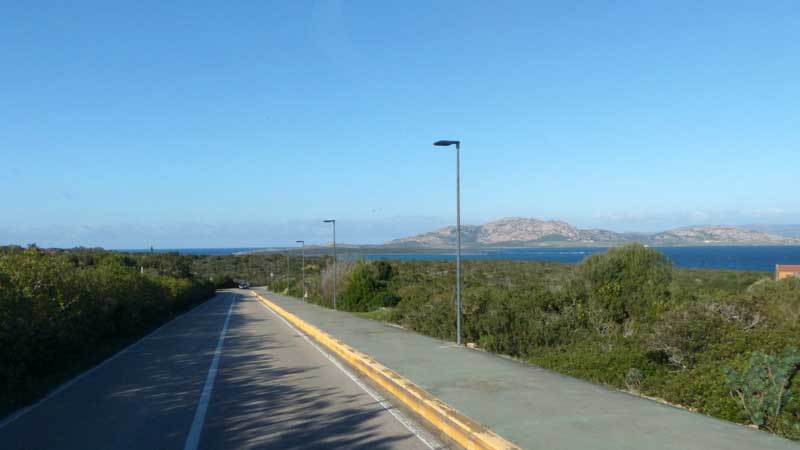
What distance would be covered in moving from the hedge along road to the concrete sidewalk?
1057 mm

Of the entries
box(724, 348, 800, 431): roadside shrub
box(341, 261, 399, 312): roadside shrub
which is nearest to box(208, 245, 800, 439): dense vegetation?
box(724, 348, 800, 431): roadside shrub

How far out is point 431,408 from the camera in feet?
29.3

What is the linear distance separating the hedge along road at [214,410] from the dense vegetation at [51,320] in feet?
2.34

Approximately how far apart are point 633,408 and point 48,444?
7435 millimetres

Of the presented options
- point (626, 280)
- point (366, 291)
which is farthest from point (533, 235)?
point (626, 280)

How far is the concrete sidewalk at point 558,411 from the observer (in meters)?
6.93

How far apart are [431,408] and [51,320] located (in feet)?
29.9

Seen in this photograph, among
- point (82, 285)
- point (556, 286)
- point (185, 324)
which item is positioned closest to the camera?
point (82, 285)

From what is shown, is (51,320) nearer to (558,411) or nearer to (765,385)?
(558,411)

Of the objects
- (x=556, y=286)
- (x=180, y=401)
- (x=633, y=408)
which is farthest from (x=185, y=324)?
(x=633, y=408)

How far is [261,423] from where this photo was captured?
8.71 m

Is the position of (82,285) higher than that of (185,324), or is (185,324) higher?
(82,285)

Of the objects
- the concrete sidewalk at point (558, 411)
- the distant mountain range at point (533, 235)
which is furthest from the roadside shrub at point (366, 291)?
the distant mountain range at point (533, 235)

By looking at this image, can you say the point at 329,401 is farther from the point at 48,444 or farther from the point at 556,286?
the point at 556,286
